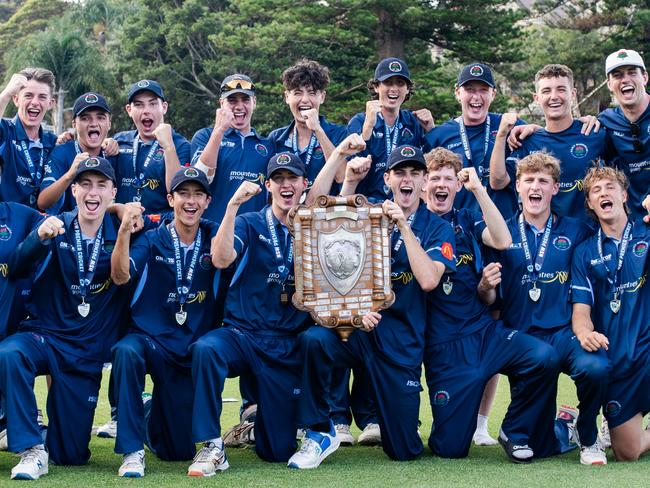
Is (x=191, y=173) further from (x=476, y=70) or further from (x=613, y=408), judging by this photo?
(x=613, y=408)

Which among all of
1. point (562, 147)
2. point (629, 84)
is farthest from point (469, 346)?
point (629, 84)

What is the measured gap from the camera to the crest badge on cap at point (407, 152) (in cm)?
690

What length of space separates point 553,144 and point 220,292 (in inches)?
114

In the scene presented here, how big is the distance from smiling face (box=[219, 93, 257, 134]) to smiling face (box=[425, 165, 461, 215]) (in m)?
1.73

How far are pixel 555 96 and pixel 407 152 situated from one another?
151 cm

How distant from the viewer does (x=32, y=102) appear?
7750 millimetres

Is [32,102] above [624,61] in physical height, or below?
below

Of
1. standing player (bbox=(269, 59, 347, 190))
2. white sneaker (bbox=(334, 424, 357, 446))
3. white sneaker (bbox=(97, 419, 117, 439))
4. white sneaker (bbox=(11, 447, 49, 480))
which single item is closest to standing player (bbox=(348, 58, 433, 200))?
standing player (bbox=(269, 59, 347, 190))

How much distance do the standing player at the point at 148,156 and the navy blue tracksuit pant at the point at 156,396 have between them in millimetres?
1647

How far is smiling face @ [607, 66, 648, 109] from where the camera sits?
757cm

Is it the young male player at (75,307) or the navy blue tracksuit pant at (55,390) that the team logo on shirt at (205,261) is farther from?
the navy blue tracksuit pant at (55,390)

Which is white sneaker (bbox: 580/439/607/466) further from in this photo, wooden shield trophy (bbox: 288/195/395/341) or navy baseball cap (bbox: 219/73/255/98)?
navy baseball cap (bbox: 219/73/255/98)

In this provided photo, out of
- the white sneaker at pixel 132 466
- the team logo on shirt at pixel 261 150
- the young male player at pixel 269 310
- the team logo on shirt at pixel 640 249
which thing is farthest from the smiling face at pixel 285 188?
the team logo on shirt at pixel 640 249

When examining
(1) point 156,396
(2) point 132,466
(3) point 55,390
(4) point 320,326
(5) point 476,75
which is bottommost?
(2) point 132,466
